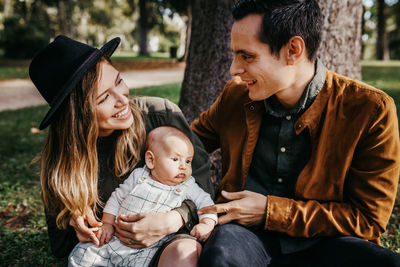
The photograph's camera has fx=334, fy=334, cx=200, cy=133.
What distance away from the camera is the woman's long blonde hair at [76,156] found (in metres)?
2.13

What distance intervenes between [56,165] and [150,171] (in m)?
0.63

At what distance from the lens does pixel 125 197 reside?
229cm

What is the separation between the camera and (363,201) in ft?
6.56

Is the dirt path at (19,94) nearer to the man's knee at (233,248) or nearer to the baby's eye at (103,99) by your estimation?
the baby's eye at (103,99)

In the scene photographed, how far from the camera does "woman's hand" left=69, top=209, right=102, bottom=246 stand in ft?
7.02

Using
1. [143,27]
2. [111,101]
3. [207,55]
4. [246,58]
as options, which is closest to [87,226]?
[111,101]

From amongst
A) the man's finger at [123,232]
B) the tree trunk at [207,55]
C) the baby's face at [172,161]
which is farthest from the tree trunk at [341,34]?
the man's finger at [123,232]

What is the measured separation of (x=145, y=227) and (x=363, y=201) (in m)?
1.33

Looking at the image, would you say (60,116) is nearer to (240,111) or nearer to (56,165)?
(56,165)

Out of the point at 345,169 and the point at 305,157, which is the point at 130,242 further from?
the point at 345,169

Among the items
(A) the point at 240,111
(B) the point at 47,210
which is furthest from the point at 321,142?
(B) the point at 47,210

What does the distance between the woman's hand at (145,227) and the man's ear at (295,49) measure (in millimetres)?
1220

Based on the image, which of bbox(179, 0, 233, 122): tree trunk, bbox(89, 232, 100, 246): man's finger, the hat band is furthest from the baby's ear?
bbox(179, 0, 233, 122): tree trunk

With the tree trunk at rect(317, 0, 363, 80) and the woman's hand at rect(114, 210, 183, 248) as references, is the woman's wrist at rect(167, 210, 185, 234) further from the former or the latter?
the tree trunk at rect(317, 0, 363, 80)
